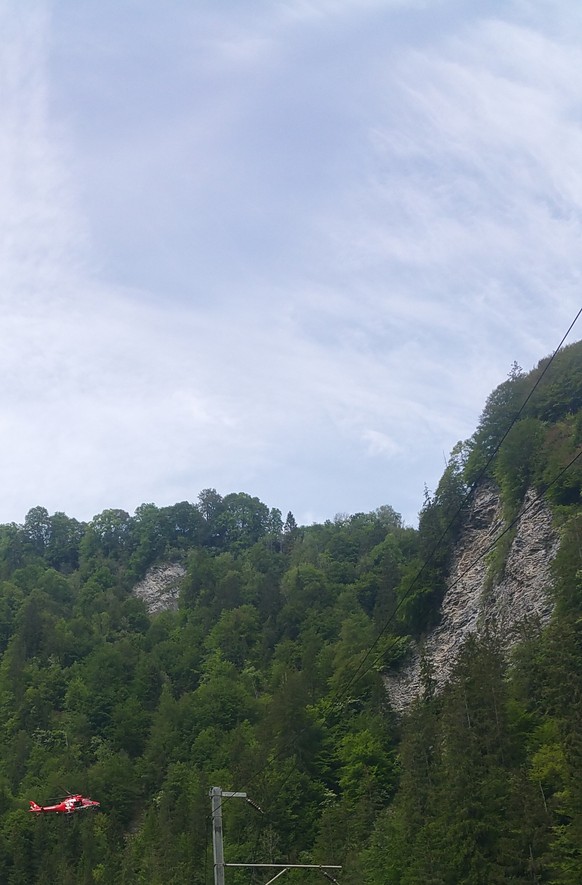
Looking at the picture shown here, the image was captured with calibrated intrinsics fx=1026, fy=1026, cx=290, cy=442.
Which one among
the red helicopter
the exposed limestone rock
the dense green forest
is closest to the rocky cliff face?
the dense green forest

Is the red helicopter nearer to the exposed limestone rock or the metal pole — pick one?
the metal pole

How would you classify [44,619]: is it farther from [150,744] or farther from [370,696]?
[370,696]

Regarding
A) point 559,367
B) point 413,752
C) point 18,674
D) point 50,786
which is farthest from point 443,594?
point 18,674

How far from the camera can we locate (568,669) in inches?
1801

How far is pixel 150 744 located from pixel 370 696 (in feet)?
69.1

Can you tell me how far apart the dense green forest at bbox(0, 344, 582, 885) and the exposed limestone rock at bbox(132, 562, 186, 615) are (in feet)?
4.95

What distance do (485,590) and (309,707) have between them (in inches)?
574

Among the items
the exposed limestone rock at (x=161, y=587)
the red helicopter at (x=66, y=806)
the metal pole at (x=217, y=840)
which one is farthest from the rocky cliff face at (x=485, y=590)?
the exposed limestone rock at (x=161, y=587)

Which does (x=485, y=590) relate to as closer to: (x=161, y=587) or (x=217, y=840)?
(x=217, y=840)

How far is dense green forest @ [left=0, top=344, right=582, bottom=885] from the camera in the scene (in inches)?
1655

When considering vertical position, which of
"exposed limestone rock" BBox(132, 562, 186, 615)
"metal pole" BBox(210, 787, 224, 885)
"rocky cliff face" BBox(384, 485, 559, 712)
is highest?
"exposed limestone rock" BBox(132, 562, 186, 615)

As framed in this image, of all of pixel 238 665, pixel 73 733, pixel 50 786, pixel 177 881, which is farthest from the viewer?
pixel 238 665

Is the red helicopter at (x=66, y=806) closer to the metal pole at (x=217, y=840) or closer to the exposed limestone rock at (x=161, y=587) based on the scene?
the metal pole at (x=217, y=840)

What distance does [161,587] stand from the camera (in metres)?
131
